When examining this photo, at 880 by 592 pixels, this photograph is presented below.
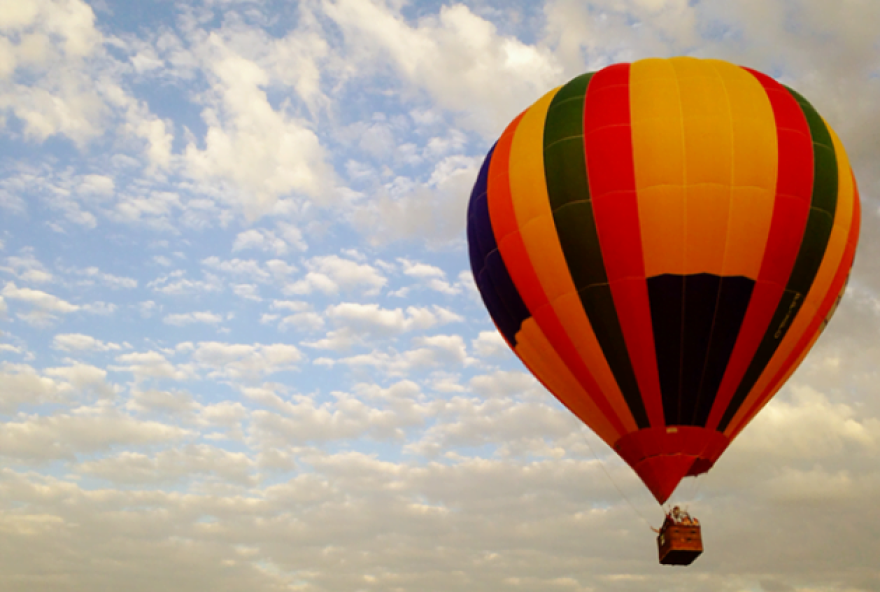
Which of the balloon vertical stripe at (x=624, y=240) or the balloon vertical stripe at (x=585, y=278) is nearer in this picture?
the balloon vertical stripe at (x=624, y=240)

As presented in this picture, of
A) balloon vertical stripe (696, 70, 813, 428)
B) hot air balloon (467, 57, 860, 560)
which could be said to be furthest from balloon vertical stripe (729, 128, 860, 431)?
balloon vertical stripe (696, 70, 813, 428)

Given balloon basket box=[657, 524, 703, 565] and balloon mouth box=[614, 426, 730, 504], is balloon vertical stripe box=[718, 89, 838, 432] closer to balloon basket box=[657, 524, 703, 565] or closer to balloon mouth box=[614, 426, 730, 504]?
balloon mouth box=[614, 426, 730, 504]

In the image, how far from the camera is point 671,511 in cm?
1591

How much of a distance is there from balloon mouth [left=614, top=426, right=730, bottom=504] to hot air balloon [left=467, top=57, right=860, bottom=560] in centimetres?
3

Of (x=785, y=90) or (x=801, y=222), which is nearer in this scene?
(x=801, y=222)

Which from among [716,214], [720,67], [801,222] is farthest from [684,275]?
[720,67]

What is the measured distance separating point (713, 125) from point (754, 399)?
5.93 m

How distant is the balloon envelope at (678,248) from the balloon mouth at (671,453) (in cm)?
3

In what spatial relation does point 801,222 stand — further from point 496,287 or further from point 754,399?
point 496,287

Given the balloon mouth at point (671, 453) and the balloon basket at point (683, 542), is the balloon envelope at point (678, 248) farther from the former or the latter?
the balloon basket at point (683, 542)

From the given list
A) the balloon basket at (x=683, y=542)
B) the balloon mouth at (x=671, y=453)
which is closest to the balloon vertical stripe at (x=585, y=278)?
the balloon mouth at (x=671, y=453)

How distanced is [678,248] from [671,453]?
4.23 m

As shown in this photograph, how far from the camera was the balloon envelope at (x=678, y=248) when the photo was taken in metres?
15.7

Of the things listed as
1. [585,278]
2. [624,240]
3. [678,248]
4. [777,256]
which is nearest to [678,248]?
[678,248]
